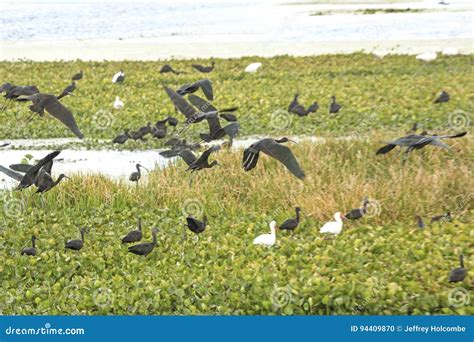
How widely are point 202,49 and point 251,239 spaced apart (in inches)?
708

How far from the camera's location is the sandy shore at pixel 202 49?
24.5 metres

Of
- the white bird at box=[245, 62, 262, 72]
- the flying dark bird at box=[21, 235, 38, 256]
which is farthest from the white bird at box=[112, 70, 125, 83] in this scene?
the flying dark bird at box=[21, 235, 38, 256]

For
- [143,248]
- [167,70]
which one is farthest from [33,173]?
[167,70]

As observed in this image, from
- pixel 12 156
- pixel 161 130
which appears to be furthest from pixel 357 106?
pixel 12 156

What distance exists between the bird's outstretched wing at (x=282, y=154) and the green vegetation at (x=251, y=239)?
40.3 inches

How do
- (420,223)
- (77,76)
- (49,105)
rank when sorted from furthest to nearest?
(77,76), (420,223), (49,105)

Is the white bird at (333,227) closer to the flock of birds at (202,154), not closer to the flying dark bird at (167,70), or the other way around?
the flock of birds at (202,154)

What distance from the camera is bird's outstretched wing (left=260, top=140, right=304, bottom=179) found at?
6875 mm

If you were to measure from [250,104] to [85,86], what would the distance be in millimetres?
4603

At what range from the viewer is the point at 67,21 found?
39.6 m

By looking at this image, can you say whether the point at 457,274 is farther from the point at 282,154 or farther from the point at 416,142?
the point at 416,142

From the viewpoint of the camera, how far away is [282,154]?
6.90 m

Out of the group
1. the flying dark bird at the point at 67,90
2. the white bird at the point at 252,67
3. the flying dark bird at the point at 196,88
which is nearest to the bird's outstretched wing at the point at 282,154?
the flying dark bird at the point at 196,88

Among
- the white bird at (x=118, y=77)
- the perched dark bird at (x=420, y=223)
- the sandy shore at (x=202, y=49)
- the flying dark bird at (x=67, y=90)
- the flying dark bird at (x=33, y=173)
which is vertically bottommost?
the sandy shore at (x=202, y=49)
